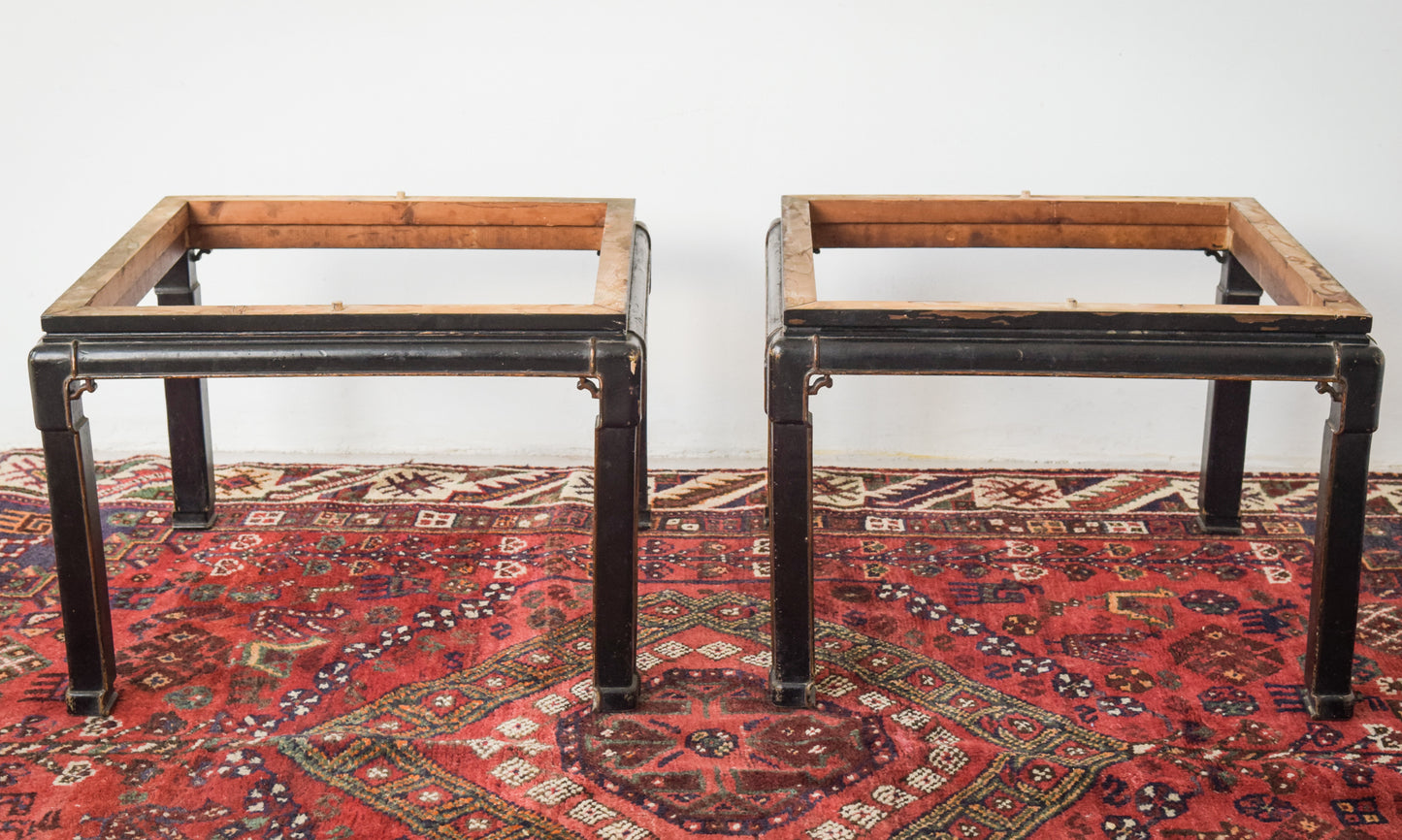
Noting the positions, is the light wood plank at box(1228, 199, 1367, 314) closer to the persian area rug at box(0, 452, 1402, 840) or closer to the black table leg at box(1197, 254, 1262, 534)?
the black table leg at box(1197, 254, 1262, 534)

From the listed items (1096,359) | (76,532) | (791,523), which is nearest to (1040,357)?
(1096,359)

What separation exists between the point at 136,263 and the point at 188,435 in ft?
2.30

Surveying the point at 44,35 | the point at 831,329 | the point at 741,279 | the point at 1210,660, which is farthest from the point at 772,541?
the point at 44,35

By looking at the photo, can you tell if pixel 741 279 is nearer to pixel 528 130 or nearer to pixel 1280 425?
pixel 528 130

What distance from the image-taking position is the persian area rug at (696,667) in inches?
98.7

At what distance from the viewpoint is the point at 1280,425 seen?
13.4 ft

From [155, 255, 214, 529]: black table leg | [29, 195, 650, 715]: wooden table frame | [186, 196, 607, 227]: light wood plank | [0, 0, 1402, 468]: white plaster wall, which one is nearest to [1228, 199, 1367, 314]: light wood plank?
[0, 0, 1402, 468]: white plaster wall

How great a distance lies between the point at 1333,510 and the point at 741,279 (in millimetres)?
1760

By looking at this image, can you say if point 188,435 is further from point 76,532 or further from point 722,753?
point 722,753

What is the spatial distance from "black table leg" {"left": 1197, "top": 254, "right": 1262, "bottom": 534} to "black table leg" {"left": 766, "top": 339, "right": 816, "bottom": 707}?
136cm

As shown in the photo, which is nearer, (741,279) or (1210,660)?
(1210,660)

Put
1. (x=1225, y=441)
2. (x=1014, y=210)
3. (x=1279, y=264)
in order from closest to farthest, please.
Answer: (x=1279, y=264)
(x=1014, y=210)
(x=1225, y=441)

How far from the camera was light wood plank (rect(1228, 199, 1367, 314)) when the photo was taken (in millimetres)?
2705

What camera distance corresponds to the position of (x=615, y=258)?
2.99 meters
